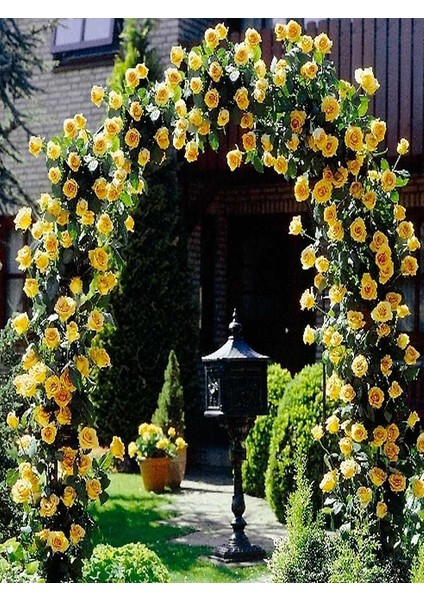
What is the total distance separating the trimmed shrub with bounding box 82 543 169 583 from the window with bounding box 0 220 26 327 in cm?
772

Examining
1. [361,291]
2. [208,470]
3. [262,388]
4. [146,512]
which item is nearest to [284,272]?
[208,470]

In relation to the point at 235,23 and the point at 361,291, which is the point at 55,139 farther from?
the point at 235,23

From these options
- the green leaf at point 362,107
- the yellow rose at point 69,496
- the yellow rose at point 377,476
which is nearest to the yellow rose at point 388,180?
the green leaf at point 362,107

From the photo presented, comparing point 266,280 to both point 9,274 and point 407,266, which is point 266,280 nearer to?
point 9,274

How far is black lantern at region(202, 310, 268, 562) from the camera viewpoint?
20.1 ft

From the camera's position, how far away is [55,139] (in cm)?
430

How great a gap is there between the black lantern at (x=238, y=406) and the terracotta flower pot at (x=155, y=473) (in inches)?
90.1

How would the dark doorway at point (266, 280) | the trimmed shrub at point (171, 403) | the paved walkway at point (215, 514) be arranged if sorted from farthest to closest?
the dark doorway at point (266, 280), the trimmed shrub at point (171, 403), the paved walkway at point (215, 514)

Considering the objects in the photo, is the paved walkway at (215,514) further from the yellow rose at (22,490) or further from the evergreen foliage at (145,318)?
the yellow rose at (22,490)

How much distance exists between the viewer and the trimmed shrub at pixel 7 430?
529 cm

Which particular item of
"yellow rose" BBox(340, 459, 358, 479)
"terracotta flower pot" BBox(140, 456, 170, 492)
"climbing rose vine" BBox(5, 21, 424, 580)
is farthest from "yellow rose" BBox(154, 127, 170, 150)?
"terracotta flower pot" BBox(140, 456, 170, 492)

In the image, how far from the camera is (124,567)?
14.5ft
